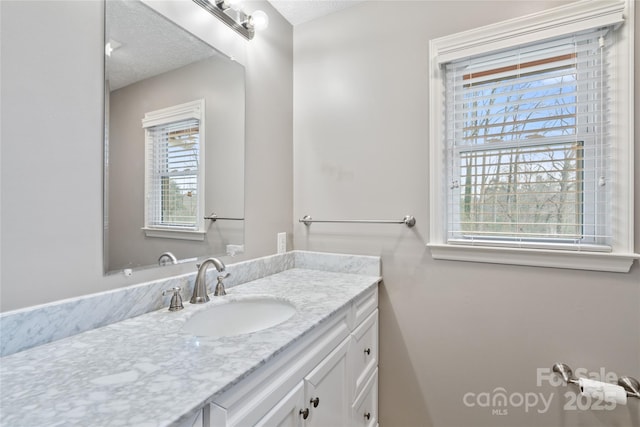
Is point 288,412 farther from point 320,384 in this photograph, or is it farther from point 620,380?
point 620,380

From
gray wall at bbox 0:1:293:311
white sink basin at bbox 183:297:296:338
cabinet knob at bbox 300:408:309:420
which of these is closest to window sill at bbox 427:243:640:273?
white sink basin at bbox 183:297:296:338

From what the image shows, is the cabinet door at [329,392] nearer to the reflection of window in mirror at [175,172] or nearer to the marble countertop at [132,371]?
the marble countertop at [132,371]

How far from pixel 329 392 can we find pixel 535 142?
136 cm

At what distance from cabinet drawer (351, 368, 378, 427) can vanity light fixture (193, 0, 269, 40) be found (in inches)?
72.2

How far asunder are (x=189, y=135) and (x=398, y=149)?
1036 mm

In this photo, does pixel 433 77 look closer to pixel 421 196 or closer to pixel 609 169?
pixel 421 196

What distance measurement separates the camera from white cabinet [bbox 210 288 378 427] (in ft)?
2.25

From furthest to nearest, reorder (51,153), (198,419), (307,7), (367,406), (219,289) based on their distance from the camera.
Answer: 1. (307,7)
2. (367,406)
3. (219,289)
4. (51,153)
5. (198,419)

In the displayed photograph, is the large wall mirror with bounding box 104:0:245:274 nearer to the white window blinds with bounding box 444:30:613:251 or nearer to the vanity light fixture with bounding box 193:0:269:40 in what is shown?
the vanity light fixture with bounding box 193:0:269:40

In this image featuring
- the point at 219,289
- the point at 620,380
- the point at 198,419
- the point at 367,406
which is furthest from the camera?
the point at 367,406

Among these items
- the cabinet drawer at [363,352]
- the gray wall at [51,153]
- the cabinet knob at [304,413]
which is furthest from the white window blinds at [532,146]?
the gray wall at [51,153]

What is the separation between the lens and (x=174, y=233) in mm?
1188

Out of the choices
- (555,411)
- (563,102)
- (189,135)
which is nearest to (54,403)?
(189,135)

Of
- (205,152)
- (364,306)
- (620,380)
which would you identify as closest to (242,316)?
(364,306)
